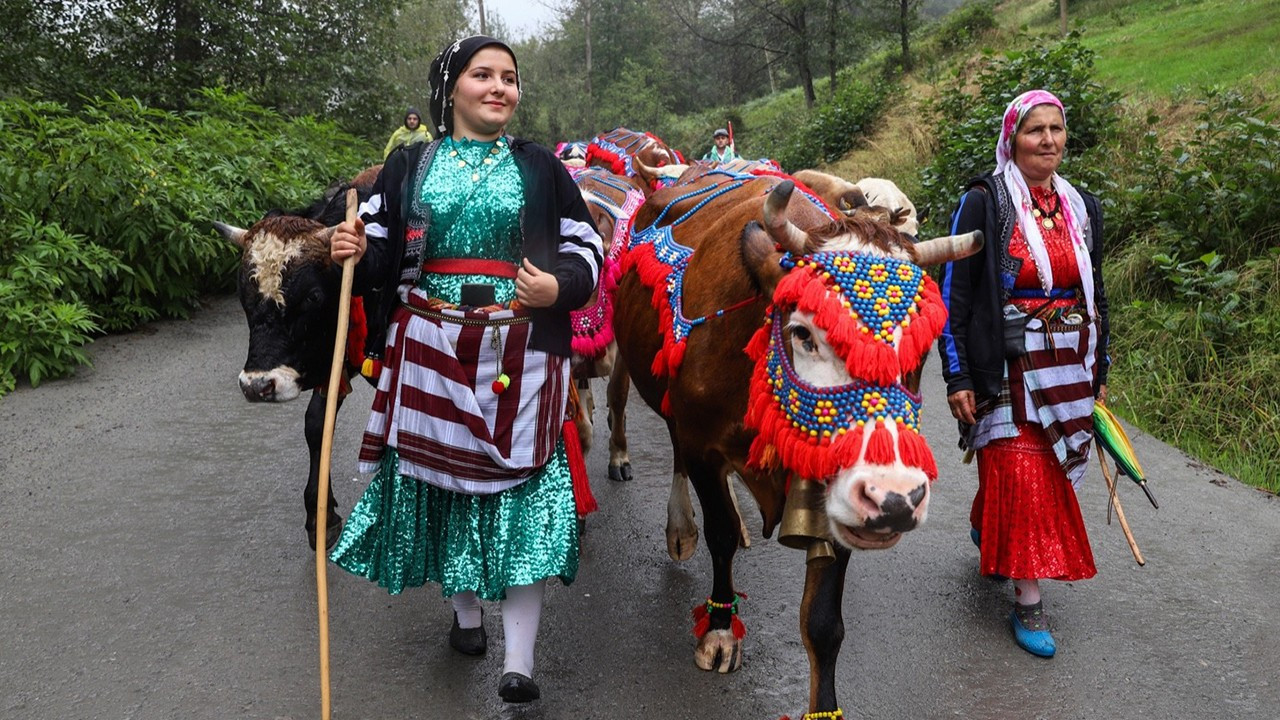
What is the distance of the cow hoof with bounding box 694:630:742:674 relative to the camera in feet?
11.1

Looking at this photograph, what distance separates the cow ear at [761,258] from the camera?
269cm

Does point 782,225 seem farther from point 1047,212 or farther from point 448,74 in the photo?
point 1047,212

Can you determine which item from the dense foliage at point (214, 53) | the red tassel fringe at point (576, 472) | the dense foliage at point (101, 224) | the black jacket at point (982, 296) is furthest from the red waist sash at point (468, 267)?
the dense foliage at point (214, 53)

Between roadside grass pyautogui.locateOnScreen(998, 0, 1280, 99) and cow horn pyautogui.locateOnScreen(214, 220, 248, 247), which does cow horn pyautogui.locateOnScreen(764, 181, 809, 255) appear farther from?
roadside grass pyautogui.locateOnScreen(998, 0, 1280, 99)

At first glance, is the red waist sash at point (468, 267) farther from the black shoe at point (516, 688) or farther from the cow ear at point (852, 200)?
the cow ear at point (852, 200)

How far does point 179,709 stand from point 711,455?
6.85ft

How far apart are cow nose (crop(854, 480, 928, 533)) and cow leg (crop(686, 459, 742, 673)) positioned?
1.12 m

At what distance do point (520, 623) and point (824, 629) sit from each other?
1.02 m

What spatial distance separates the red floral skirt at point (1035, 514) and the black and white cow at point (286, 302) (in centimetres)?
285

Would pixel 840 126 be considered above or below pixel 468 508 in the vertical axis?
above

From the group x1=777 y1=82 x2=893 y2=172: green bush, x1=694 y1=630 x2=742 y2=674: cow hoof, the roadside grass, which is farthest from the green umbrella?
x1=777 y1=82 x2=893 y2=172: green bush

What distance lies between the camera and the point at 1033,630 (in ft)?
11.6

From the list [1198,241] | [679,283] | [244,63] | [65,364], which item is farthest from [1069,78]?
[244,63]

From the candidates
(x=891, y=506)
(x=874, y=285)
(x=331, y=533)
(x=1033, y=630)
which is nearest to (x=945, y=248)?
(x=874, y=285)
